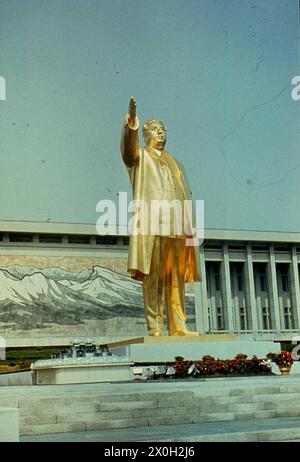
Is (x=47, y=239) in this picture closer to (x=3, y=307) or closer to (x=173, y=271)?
(x=3, y=307)

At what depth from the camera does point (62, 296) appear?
25828mm

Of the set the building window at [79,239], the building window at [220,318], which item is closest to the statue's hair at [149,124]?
the building window at [79,239]

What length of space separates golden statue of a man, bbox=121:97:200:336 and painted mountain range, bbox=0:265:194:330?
48.5ft

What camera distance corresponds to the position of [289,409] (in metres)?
6.66

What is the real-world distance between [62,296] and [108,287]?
1.99m

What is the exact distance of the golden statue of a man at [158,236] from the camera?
1085 centimetres

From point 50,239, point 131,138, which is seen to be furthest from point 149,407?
point 50,239

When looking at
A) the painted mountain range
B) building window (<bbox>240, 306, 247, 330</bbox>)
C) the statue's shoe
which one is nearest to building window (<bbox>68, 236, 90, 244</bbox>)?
the painted mountain range

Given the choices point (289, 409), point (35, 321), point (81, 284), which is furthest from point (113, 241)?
point (289, 409)

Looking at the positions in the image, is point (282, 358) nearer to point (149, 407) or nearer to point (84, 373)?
point (84, 373)

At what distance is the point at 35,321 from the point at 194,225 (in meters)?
15.2

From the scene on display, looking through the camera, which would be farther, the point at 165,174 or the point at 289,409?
the point at 165,174

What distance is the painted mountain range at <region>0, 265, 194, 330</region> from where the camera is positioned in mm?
25266
